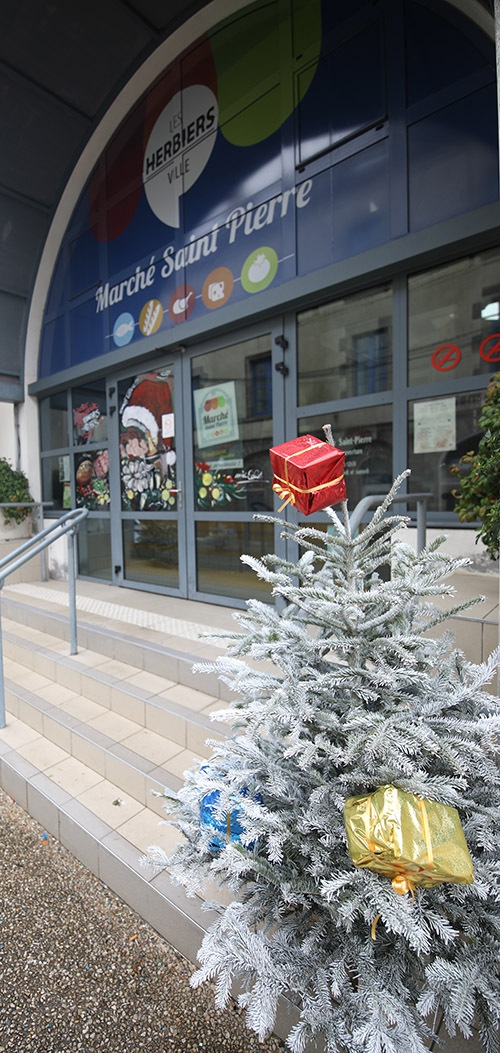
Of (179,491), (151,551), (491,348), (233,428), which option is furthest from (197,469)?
(491,348)

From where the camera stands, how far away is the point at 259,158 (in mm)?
3508

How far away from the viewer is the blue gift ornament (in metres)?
1.24

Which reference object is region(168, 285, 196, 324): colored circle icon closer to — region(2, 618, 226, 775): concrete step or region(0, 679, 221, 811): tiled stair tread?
region(2, 618, 226, 775): concrete step

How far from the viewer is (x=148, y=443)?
4438mm

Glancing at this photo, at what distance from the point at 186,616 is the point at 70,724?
1278mm

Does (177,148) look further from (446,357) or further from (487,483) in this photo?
(487,483)

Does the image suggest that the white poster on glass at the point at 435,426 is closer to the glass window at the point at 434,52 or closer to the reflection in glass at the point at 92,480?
the glass window at the point at 434,52

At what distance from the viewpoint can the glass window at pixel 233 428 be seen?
362cm

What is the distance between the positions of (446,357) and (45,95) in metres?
4.46

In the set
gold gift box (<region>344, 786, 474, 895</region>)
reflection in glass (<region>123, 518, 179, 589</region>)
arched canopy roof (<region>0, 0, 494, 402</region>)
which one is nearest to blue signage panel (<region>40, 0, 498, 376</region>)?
arched canopy roof (<region>0, 0, 494, 402</region>)

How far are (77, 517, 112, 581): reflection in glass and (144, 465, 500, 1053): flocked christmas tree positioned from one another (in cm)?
405

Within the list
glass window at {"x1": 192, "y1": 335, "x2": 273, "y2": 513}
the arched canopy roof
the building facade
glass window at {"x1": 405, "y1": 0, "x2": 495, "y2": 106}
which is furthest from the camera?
the arched canopy roof

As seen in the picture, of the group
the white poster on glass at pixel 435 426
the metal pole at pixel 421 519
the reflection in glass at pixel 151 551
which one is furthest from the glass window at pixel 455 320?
the reflection in glass at pixel 151 551

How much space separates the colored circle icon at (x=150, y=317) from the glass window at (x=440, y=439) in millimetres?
2487
